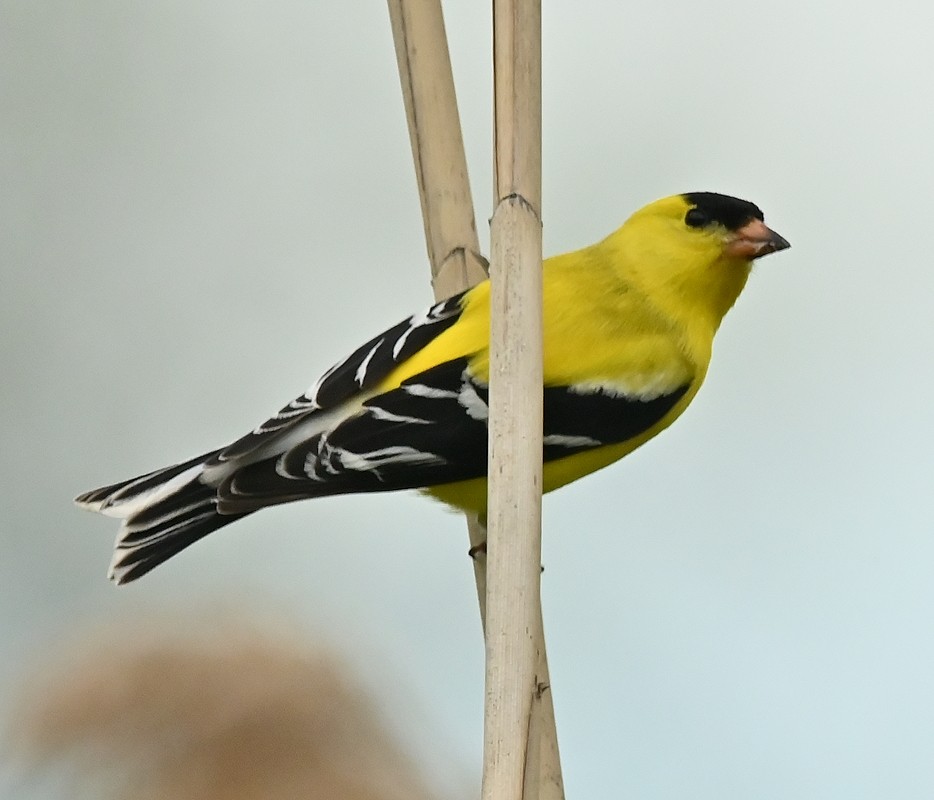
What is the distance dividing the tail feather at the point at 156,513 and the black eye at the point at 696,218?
23.6 inches

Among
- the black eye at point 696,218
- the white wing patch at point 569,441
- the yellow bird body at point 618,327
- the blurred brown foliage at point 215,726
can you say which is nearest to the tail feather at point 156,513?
the yellow bird body at point 618,327

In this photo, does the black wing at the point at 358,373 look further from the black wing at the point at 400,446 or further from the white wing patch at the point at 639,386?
the white wing patch at the point at 639,386

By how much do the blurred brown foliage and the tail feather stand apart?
442 mm

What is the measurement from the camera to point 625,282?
1.12m

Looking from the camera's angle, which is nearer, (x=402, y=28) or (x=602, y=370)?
(x=402, y=28)

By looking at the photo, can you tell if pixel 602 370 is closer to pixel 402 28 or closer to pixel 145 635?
pixel 402 28

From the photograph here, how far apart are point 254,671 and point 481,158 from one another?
46.8 inches

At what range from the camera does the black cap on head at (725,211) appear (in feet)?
3.61

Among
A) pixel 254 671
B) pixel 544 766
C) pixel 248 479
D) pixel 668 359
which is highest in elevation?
pixel 668 359

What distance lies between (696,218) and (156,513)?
668 millimetres

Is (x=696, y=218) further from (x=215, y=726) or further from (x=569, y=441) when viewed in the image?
(x=215, y=726)

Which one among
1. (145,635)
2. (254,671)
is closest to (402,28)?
(254,671)

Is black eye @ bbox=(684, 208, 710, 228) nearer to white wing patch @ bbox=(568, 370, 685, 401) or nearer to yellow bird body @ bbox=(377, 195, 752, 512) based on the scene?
yellow bird body @ bbox=(377, 195, 752, 512)

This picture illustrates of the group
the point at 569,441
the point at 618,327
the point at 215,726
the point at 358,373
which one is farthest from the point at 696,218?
the point at 215,726
